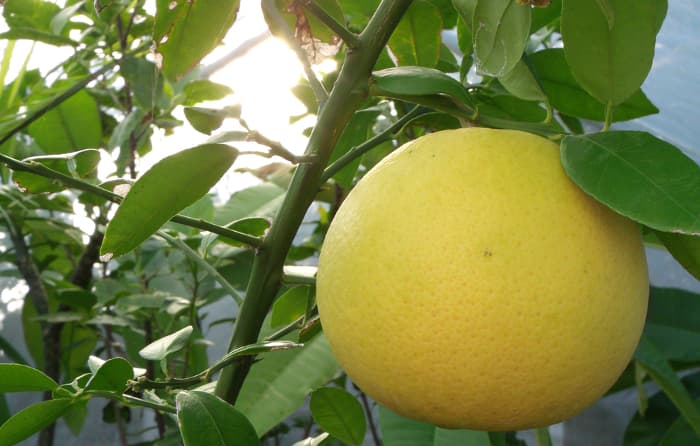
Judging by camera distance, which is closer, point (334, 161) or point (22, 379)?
point (22, 379)

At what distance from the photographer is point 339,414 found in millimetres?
556

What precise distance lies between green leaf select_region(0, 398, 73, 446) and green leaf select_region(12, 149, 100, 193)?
139 mm

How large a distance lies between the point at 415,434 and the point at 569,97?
0.28 m

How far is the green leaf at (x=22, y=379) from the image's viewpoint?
44 cm

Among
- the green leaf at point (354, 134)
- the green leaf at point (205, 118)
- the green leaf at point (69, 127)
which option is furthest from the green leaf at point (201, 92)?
the green leaf at point (205, 118)

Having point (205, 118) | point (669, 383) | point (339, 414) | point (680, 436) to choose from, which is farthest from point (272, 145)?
point (680, 436)

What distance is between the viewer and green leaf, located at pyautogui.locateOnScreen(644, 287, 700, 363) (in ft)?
2.89

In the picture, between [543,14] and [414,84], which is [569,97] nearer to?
[543,14]

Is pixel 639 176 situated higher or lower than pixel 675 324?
higher

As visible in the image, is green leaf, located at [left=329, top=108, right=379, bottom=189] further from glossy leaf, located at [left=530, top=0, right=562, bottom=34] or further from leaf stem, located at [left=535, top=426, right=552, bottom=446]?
leaf stem, located at [left=535, top=426, right=552, bottom=446]

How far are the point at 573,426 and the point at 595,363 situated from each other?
4.13 feet

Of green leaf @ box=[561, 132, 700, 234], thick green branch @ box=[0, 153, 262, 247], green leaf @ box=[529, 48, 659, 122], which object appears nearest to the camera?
green leaf @ box=[561, 132, 700, 234]

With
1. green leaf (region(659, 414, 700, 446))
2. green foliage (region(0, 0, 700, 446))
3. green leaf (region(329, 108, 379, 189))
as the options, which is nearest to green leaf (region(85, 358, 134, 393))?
green foliage (region(0, 0, 700, 446))

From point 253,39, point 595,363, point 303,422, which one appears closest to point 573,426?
point 303,422
